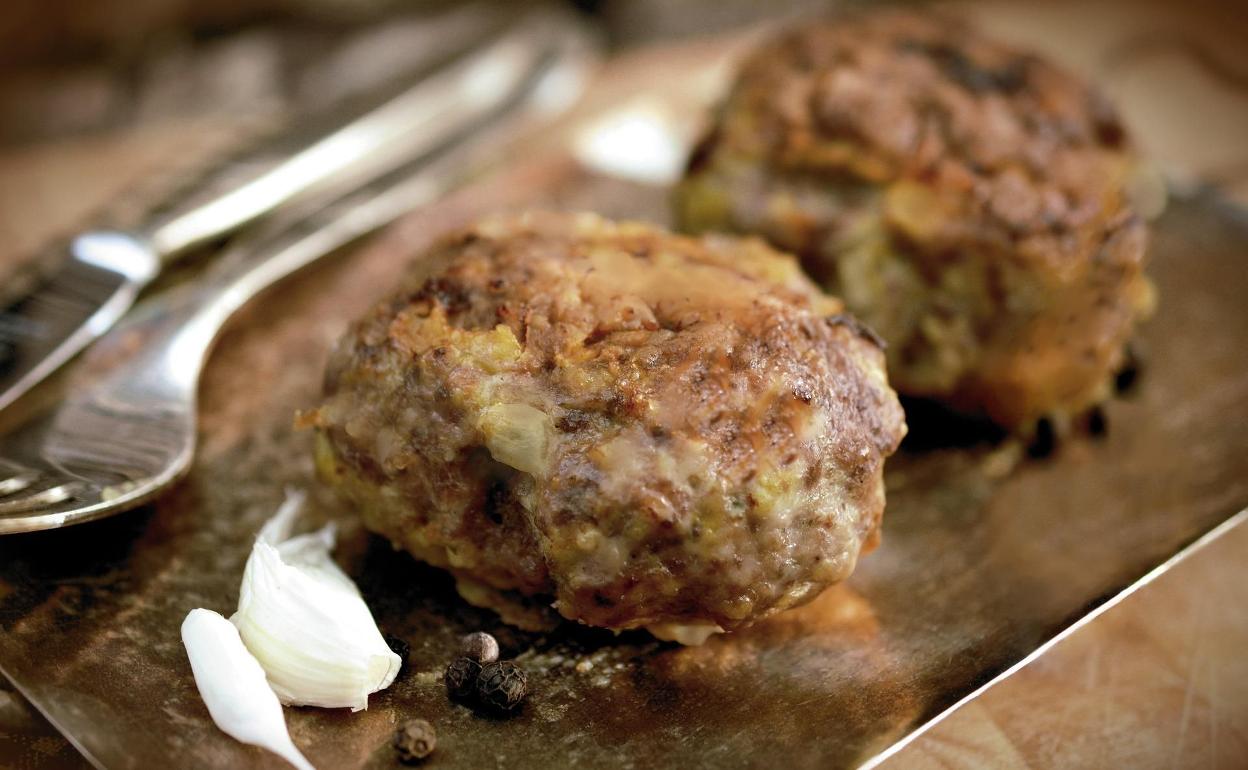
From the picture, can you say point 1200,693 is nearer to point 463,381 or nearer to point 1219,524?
point 1219,524

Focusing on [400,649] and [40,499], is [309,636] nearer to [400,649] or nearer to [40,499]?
[400,649]

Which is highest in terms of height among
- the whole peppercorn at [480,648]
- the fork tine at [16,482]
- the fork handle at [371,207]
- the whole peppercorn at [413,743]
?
the fork handle at [371,207]

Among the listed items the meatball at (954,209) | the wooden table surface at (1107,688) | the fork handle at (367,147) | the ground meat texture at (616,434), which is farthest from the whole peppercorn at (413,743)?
the fork handle at (367,147)

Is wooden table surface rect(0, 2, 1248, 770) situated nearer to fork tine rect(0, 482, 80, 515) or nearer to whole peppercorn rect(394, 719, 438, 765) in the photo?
fork tine rect(0, 482, 80, 515)

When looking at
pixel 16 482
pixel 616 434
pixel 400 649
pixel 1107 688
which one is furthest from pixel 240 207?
pixel 1107 688

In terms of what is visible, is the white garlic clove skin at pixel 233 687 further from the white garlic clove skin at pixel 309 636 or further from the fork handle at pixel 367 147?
the fork handle at pixel 367 147

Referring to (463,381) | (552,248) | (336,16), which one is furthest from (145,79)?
(463,381)

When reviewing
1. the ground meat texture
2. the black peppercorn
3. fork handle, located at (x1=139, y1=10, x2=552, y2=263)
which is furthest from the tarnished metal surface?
fork handle, located at (x1=139, y1=10, x2=552, y2=263)
